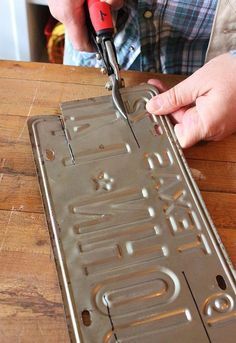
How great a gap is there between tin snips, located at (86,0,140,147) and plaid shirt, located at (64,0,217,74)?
3.2 inches

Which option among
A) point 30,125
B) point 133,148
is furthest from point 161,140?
point 30,125

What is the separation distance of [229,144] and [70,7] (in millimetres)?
300

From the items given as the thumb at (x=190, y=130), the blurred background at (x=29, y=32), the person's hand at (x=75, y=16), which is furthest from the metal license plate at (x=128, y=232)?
the blurred background at (x=29, y=32)

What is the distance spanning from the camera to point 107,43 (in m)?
0.61

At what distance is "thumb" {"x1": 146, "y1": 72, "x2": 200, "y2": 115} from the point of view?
60cm

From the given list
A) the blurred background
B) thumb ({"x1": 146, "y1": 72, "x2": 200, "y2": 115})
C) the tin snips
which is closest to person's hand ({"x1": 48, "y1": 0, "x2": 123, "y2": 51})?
the tin snips

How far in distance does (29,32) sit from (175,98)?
0.62 meters

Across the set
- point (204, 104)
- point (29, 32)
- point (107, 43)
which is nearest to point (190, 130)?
point (204, 104)

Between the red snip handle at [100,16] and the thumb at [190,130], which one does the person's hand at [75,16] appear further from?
the thumb at [190,130]

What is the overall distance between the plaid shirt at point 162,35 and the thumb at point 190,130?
0.58ft

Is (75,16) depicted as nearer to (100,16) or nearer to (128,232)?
(100,16)

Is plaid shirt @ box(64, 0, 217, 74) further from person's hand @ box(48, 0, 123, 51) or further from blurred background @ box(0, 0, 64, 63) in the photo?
blurred background @ box(0, 0, 64, 63)

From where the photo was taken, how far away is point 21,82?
0.67 metres

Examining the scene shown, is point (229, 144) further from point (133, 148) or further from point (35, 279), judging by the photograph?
point (35, 279)
